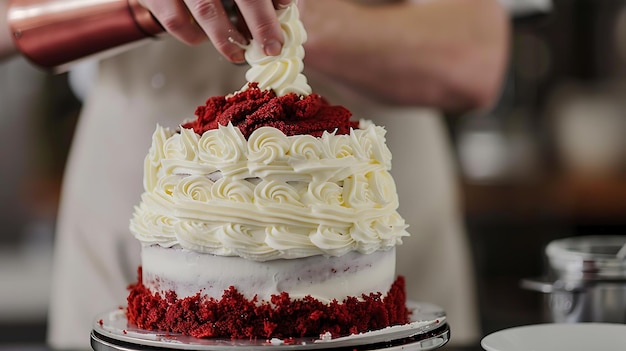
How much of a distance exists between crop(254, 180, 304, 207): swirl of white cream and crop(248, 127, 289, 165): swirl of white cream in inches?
1.2

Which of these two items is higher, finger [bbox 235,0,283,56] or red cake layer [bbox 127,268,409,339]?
finger [bbox 235,0,283,56]

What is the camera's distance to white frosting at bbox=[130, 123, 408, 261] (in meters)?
1.18

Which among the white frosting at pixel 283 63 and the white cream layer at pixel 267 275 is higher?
the white frosting at pixel 283 63

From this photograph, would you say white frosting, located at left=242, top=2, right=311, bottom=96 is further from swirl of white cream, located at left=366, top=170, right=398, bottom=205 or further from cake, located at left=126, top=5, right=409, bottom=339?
swirl of white cream, located at left=366, top=170, right=398, bottom=205

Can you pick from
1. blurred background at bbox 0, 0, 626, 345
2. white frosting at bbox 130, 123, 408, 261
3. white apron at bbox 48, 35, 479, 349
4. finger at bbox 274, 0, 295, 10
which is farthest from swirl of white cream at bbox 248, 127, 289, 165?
blurred background at bbox 0, 0, 626, 345

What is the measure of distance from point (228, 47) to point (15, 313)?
9.37 feet

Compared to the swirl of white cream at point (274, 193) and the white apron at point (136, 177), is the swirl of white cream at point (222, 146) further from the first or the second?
the white apron at point (136, 177)

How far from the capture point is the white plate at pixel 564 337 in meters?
1.16

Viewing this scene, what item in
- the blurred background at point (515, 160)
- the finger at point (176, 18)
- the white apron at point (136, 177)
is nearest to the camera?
the finger at point (176, 18)

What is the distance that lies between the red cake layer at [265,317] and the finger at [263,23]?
37cm

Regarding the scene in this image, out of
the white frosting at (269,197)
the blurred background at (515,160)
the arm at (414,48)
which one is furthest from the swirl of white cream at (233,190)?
the blurred background at (515,160)

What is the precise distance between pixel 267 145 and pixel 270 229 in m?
0.12

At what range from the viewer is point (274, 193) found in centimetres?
119

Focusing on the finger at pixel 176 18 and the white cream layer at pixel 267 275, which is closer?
the white cream layer at pixel 267 275
